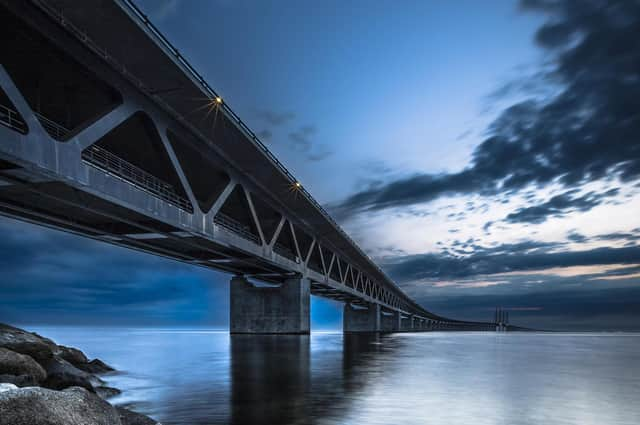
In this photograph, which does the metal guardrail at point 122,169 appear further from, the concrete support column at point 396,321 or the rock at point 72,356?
the concrete support column at point 396,321

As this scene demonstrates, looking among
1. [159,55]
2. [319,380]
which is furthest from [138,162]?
[319,380]

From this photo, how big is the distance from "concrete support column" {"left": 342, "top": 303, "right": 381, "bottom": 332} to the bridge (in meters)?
53.3

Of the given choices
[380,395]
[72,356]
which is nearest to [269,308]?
[72,356]

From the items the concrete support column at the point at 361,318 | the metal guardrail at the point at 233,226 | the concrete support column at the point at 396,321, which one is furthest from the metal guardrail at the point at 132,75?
the concrete support column at the point at 396,321

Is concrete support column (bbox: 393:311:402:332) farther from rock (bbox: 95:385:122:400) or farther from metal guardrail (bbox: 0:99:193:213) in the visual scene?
rock (bbox: 95:385:122:400)

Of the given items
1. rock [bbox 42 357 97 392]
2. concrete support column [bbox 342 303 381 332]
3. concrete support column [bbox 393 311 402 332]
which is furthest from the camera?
concrete support column [bbox 393 311 402 332]

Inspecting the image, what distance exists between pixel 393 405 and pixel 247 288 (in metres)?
35.4

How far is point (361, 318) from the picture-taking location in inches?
3418

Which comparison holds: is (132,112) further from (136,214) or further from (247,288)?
(247,288)

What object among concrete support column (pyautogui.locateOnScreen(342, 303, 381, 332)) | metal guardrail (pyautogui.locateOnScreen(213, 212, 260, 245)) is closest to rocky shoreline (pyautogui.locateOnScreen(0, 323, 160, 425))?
metal guardrail (pyautogui.locateOnScreen(213, 212, 260, 245))

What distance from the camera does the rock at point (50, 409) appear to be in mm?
3784

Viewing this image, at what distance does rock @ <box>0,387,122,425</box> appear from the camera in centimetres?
378

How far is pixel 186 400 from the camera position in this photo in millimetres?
9156

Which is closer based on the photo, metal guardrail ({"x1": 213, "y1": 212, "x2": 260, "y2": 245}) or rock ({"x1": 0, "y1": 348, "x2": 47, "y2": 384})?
rock ({"x1": 0, "y1": 348, "x2": 47, "y2": 384})
